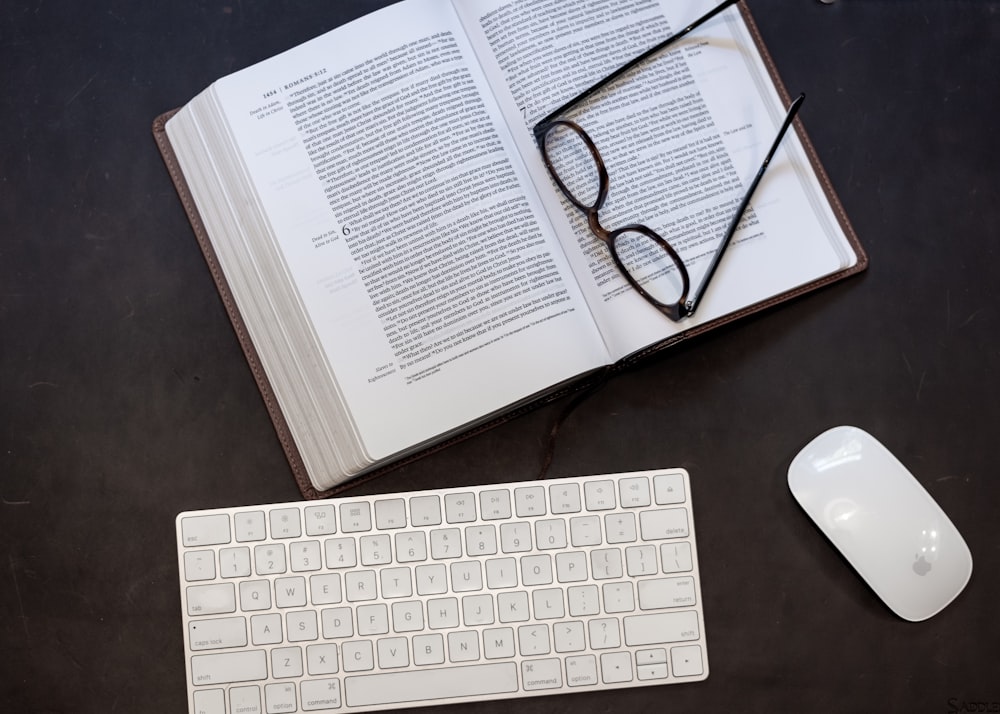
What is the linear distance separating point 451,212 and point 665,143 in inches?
7.9

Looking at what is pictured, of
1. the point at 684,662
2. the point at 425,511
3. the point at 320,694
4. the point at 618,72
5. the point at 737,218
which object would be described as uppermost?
the point at 618,72

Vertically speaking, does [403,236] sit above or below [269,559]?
above

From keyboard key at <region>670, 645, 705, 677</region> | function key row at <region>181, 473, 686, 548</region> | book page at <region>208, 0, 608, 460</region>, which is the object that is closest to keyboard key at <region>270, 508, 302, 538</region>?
function key row at <region>181, 473, 686, 548</region>

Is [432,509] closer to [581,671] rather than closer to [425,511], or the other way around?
[425,511]

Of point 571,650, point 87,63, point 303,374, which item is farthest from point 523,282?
point 87,63

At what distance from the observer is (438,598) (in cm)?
75

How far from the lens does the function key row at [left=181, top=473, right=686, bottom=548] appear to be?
0.75 meters

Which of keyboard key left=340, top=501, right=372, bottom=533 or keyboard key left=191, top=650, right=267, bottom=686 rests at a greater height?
keyboard key left=340, top=501, right=372, bottom=533

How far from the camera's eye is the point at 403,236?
2.44 ft

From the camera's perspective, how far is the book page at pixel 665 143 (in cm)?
77

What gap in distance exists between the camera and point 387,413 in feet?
2.40

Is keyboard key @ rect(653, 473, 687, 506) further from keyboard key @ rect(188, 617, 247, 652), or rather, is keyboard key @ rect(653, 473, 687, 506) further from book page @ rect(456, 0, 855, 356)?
keyboard key @ rect(188, 617, 247, 652)

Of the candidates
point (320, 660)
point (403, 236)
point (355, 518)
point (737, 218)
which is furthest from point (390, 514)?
point (737, 218)

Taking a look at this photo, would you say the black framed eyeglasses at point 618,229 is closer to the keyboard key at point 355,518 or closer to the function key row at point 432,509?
the function key row at point 432,509
